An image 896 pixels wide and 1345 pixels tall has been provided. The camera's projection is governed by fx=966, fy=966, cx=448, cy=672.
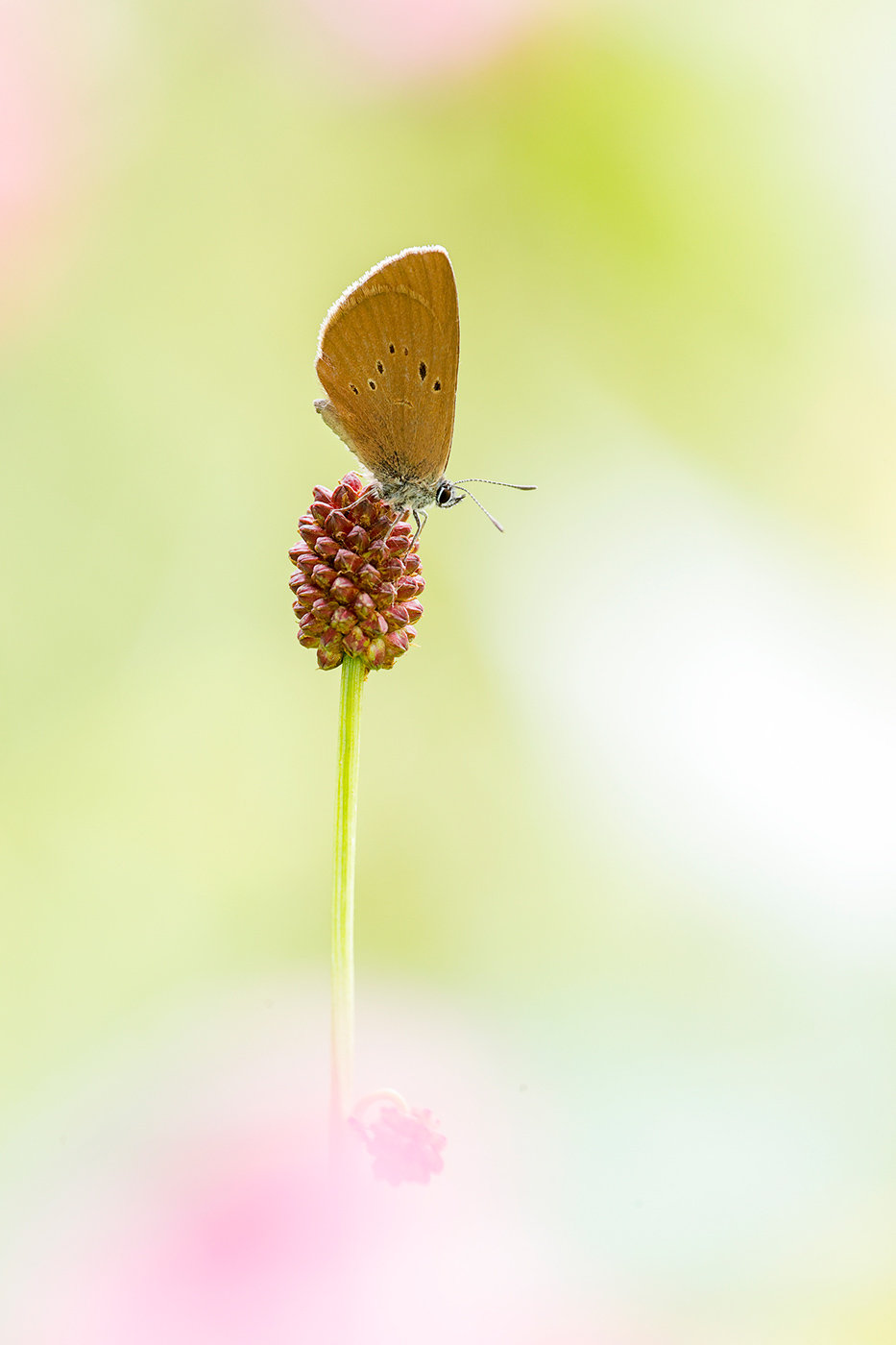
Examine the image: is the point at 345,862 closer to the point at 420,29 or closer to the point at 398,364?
the point at 398,364

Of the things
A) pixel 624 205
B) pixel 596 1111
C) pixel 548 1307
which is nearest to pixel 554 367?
pixel 624 205

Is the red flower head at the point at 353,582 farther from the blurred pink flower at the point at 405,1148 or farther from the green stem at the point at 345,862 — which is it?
the blurred pink flower at the point at 405,1148

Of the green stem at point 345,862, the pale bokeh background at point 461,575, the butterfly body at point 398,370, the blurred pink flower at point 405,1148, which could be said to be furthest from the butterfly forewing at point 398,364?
the pale bokeh background at point 461,575

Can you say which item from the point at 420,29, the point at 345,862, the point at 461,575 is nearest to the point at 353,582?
the point at 345,862

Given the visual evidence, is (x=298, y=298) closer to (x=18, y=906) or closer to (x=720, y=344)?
(x=720, y=344)

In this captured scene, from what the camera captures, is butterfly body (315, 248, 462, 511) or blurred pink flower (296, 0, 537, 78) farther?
blurred pink flower (296, 0, 537, 78)

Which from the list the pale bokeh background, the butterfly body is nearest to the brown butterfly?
the butterfly body

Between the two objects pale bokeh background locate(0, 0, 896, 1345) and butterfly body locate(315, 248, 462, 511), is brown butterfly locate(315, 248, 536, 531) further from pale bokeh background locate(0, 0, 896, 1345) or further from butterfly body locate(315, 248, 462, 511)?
pale bokeh background locate(0, 0, 896, 1345)
